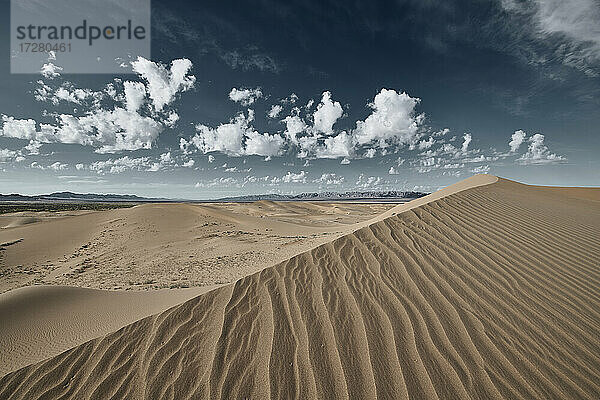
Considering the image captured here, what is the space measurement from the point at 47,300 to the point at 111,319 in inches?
62.9

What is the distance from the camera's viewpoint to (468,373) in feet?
8.32

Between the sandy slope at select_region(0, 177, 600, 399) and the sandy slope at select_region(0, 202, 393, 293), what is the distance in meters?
1.73

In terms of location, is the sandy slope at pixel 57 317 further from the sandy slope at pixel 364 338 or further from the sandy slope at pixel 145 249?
the sandy slope at pixel 145 249

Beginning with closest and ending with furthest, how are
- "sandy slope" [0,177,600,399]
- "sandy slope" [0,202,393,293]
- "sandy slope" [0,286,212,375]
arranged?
"sandy slope" [0,177,600,399], "sandy slope" [0,286,212,375], "sandy slope" [0,202,393,293]

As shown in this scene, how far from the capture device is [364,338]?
2.88 meters

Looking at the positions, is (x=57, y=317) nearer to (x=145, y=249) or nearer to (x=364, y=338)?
(x=364, y=338)

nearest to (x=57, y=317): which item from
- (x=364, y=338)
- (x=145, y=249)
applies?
(x=364, y=338)

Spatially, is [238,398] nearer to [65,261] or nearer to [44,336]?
[44,336]

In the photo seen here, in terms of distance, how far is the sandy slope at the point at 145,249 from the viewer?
7.18 metres

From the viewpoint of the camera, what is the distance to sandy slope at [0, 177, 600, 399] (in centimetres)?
242

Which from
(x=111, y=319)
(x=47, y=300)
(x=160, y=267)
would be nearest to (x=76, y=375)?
(x=111, y=319)

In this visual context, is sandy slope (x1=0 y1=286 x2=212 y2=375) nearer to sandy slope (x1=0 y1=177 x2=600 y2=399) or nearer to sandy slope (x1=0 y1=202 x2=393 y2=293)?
sandy slope (x1=0 y1=177 x2=600 y2=399)

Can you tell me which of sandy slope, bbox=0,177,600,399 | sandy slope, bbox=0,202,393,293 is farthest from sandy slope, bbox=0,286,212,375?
sandy slope, bbox=0,202,393,293

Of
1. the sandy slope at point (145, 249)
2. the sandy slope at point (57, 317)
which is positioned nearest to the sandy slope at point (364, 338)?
the sandy slope at point (57, 317)
